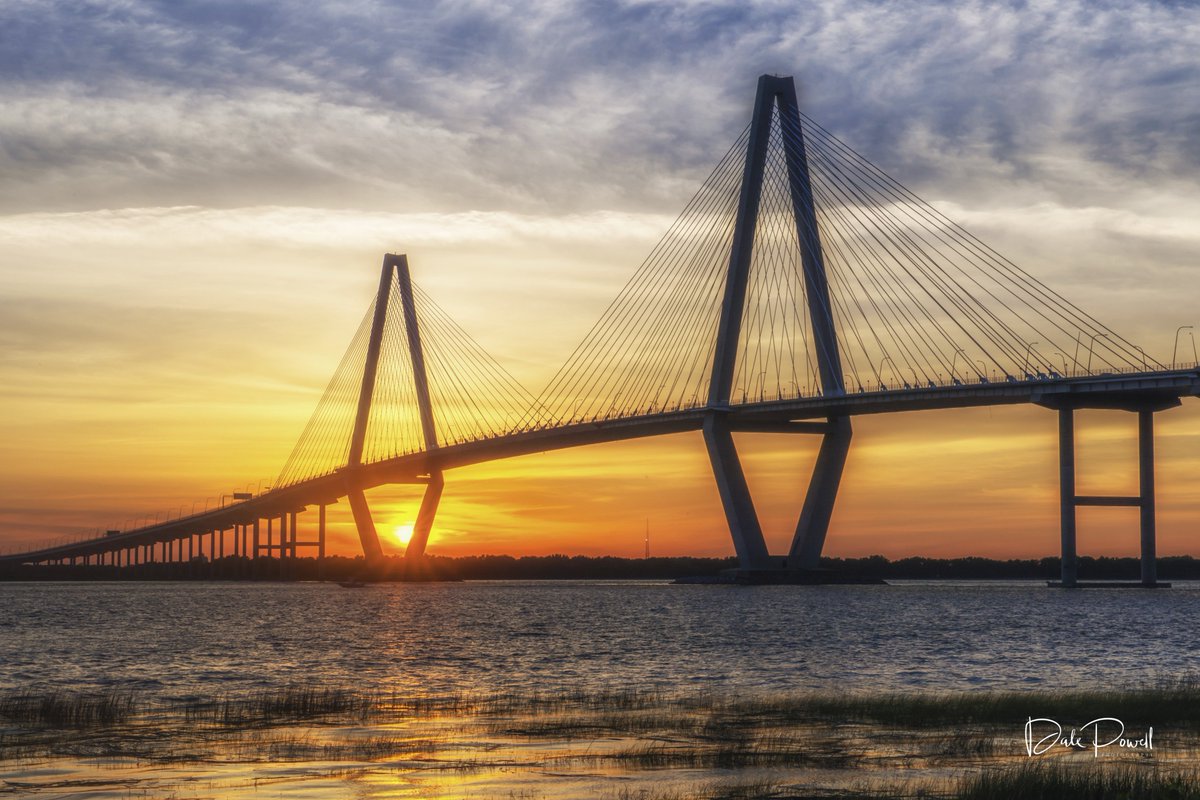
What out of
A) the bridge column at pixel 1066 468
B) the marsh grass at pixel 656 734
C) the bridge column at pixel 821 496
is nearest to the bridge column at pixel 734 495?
the bridge column at pixel 821 496

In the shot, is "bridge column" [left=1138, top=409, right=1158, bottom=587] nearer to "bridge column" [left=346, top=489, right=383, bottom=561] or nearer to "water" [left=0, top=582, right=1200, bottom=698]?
"water" [left=0, top=582, right=1200, bottom=698]

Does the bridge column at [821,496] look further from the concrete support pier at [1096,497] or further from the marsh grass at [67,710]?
the marsh grass at [67,710]

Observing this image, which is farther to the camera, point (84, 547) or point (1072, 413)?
point (84, 547)

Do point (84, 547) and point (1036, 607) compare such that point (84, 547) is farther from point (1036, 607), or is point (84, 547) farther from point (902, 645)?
point (902, 645)

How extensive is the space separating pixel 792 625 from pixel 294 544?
9521 cm

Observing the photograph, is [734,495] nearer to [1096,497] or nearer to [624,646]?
[1096,497]

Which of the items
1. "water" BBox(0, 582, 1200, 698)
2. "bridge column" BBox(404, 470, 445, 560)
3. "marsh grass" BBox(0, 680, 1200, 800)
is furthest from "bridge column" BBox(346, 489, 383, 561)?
"marsh grass" BBox(0, 680, 1200, 800)

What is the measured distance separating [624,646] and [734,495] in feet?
125

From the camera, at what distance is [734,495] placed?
81.8 metres

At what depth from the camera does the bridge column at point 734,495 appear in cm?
8200

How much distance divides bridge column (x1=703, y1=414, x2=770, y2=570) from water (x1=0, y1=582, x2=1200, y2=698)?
17.0ft

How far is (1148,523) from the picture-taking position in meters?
79.9

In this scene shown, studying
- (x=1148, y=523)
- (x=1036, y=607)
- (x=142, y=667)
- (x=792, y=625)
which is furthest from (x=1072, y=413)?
(x=142, y=667)

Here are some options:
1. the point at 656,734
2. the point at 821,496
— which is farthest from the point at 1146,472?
the point at 656,734
